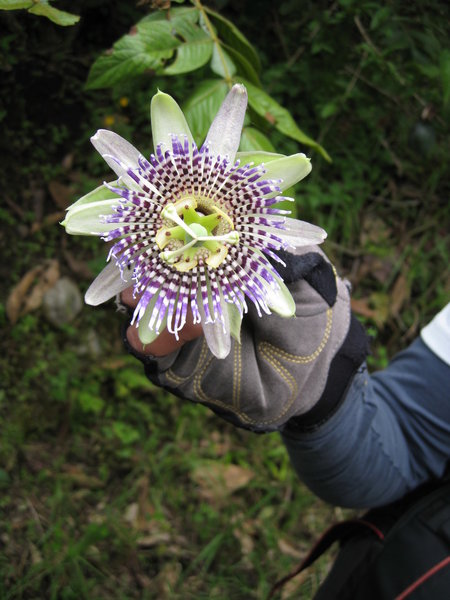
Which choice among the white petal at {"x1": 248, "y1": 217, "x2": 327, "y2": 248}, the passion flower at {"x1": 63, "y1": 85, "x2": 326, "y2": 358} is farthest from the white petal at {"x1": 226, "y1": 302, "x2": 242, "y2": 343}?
the white petal at {"x1": 248, "y1": 217, "x2": 327, "y2": 248}

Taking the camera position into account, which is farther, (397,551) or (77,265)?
(77,265)

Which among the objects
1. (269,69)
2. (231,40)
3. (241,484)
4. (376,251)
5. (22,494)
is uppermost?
(231,40)

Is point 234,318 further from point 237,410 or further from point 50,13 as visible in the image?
point 50,13

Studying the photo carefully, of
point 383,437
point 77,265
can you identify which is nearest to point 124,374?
point 77,265

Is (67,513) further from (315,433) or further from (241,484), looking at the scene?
(315,433)

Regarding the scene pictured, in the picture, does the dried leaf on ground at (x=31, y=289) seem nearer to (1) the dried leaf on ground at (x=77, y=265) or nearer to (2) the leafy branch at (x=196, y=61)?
(1) the dried leaf on ground at (x=77, y=265)

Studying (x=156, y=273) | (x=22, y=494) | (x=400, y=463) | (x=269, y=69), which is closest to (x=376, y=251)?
(x=269, y=69)
